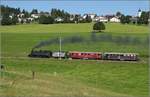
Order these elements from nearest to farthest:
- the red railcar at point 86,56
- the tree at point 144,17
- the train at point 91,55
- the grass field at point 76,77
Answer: the grass field at point 76,77
the train at point 91,55
the red railcar at point 86,56
the tree at point 144,17

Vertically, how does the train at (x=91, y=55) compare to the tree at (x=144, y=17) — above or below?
below

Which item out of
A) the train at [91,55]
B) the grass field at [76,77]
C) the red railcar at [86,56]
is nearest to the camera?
the grass field at [76,77]

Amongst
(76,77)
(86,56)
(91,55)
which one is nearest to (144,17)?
(91,55)

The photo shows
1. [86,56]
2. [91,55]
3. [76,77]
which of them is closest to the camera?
[76,77]

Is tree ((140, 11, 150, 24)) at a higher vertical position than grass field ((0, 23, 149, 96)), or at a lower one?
higher

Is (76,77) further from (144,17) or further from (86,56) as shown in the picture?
(144,17)

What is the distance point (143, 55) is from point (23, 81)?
62059mm

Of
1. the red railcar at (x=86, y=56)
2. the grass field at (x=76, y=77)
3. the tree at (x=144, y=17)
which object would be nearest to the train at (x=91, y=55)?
the red railcar at (x=86, y=56)

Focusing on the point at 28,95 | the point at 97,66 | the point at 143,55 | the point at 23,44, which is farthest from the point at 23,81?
the point at 23,44

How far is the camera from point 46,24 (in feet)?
612

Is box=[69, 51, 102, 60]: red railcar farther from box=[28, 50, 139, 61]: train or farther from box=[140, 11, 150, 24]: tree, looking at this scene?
box=[140, 11, 150, 24]: tree

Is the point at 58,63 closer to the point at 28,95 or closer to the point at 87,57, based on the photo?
the point at 87,57

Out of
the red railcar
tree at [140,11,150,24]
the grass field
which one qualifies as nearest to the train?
the red railcar

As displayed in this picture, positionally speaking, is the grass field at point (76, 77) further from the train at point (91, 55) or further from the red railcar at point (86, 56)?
the red railcar at point (86, 56)
